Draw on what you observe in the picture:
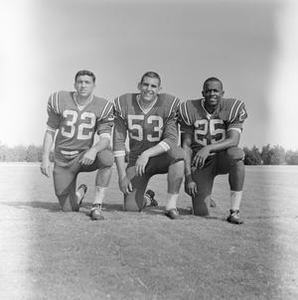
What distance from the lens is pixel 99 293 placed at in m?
1.16

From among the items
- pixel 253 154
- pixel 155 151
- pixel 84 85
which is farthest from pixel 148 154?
pixel 253 154

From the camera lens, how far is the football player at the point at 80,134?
1697mm

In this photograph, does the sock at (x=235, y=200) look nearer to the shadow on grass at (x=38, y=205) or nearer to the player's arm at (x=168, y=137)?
the player's arm at (x=168, y=137)

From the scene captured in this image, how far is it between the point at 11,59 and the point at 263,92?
82 cm

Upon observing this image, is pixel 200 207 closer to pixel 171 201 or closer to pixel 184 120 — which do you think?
pixel 171 201

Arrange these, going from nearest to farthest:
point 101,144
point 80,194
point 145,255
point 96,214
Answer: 1. point 145,255
2. point 96,214
3. point 101,144
4. point 80,194

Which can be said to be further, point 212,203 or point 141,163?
point 212,203

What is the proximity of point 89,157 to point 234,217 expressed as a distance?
0.57 meters

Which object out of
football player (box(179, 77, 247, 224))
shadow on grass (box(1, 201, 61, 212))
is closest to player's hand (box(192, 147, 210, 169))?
football player (box(179, 77, 247, 224))

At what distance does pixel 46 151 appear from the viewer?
1.75 m

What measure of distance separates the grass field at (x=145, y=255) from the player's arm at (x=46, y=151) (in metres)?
0.15

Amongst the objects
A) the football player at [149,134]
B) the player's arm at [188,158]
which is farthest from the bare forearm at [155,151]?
the player's arm at [188,158]

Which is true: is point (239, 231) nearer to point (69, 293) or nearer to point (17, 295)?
point (69, 293)

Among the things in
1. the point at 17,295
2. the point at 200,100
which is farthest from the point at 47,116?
the point at 17,295
